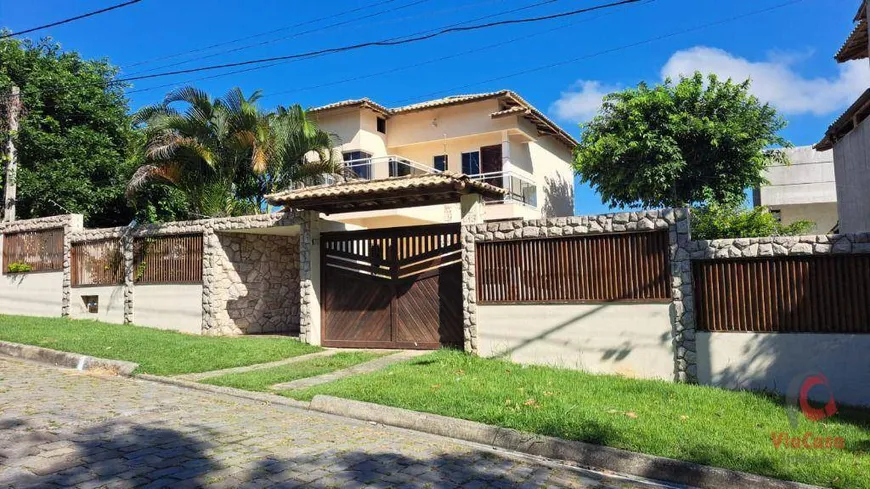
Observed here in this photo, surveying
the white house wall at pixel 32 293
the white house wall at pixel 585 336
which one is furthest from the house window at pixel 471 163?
the white house wall at pixel 32 293

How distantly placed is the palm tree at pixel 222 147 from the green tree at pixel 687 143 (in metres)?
10.9

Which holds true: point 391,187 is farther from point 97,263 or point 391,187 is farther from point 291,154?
point 97,263

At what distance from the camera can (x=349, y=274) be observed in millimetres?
12000

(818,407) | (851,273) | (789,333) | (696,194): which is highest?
(696,194)

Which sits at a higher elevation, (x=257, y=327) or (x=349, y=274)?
(x=349, y=274)

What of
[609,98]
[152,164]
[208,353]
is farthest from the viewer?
[609,98]

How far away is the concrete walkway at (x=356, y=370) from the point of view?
8.21m

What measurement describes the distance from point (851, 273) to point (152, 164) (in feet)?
44.1

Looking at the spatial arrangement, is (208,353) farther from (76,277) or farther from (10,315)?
(10,315)

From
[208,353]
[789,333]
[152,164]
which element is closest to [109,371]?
[208,353]

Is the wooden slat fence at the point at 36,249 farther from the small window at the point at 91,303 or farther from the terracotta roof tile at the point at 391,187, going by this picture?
the terracotta roof tile at the point at 391,187

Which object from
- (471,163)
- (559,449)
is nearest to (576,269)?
(559,449)

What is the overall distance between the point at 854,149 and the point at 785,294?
16.2ft

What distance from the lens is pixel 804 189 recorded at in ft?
75.0
